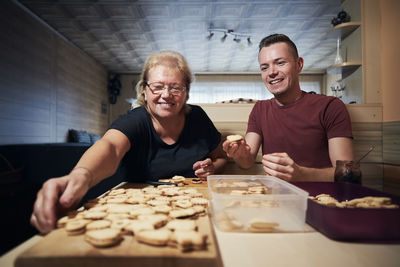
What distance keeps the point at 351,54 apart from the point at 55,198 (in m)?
2.53

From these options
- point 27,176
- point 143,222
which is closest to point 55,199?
point 143,222

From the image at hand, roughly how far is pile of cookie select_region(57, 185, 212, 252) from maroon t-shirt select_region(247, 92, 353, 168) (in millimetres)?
838

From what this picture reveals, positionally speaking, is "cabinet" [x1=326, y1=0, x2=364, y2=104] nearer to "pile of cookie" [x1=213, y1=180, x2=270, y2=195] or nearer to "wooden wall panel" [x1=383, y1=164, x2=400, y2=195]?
"wooden wall panel" [x1=383, y1=164, x2=400, y2=195]

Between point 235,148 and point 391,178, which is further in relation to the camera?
point 391,178

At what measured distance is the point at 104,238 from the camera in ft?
1.35

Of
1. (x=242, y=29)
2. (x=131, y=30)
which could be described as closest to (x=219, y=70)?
(x=242, y=29)

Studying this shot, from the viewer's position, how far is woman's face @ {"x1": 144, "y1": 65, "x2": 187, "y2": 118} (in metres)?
1.18

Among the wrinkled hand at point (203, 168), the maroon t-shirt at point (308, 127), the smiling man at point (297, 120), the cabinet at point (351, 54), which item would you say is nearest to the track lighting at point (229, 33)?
the cabinet at point (351, 54)

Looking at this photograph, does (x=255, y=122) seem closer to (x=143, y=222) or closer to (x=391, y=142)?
(x=391, y=142)

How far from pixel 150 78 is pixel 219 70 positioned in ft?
23.1

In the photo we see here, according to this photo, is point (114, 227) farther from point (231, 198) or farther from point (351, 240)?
point (351, 240)

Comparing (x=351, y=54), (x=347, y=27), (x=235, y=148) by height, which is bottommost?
(x=235, y=148)

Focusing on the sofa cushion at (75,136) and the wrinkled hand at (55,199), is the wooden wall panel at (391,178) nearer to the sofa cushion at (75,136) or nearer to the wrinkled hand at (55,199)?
the wrinkled hand at (55,199)

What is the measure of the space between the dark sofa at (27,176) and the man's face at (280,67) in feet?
5.61
